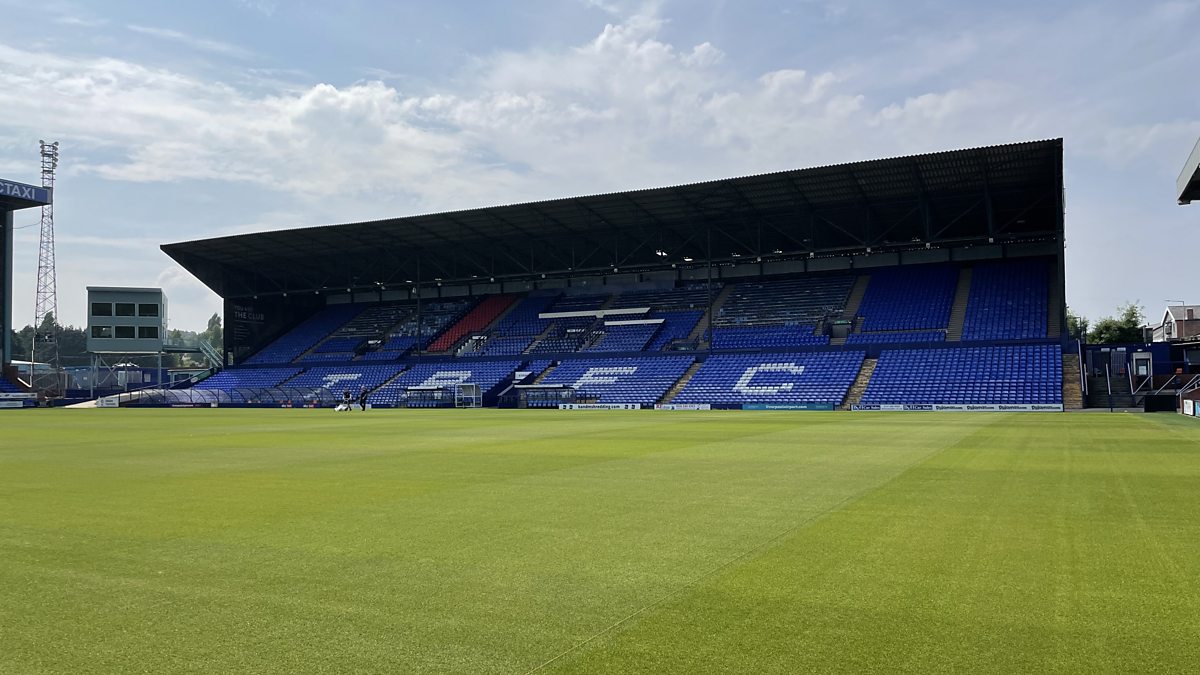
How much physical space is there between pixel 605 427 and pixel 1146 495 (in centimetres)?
1900

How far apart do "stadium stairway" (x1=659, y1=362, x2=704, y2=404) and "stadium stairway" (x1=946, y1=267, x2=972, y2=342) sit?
1694cm

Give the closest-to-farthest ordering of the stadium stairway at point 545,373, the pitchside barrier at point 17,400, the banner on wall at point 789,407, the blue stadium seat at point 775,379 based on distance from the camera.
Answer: the banner on wall at point 789,407 → the blue stadium seat at point 775,379 → the stadium stairway at point 545,373 → the pitchside barrier at point 17,400

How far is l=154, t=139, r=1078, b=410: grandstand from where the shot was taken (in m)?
48.1

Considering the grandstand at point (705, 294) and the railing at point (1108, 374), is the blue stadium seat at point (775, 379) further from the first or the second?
the railing at point (1108, 374)

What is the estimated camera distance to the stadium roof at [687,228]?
154 feet

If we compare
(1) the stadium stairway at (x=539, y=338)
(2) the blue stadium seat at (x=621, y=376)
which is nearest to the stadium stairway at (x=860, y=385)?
(2) the blue stadium seat at (x=621, y=376)

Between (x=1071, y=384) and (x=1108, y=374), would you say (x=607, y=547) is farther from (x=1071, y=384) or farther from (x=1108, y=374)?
(x=1108, y=374)

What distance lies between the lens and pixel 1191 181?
72.6 ft

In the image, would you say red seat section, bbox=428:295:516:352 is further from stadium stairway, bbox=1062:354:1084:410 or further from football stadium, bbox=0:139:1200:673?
stadium stairway, bbox=1062:354:1084:410

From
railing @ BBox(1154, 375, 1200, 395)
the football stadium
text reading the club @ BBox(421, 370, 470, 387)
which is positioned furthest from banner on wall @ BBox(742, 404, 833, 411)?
text reading the club @ BBox(421, 370, 470, 387)

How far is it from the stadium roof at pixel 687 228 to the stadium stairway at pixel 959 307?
2603 mm

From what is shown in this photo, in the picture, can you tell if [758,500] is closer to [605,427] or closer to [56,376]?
[605,427]

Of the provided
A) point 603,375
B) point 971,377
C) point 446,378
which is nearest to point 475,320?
point 446,378

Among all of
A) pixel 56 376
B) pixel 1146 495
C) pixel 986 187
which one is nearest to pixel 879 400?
pixel 986 187
